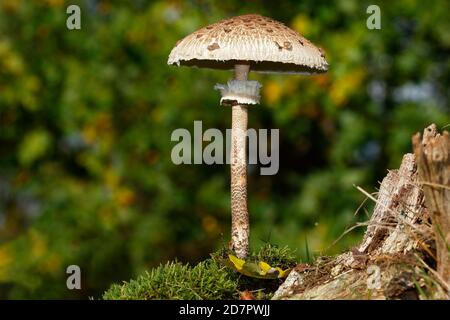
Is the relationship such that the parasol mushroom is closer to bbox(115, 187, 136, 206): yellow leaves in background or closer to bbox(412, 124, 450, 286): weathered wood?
bbox(412, 124, 450, 286): weathered wood

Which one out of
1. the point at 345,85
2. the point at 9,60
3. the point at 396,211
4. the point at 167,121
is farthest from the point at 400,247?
the point at 9,60

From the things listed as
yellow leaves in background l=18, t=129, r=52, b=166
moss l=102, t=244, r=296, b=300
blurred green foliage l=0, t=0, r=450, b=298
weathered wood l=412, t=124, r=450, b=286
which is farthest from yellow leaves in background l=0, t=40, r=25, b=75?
weathered wood l=412, t=124, r=450, b=286

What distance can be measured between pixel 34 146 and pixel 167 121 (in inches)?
76.9

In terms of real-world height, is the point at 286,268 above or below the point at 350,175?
below

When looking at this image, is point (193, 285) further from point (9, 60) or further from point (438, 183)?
point (9, 60)

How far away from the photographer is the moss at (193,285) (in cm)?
354

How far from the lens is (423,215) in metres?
3.71

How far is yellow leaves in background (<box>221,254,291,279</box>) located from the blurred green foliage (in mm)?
3921

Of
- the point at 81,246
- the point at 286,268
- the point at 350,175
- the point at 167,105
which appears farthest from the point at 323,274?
the point at 81,246

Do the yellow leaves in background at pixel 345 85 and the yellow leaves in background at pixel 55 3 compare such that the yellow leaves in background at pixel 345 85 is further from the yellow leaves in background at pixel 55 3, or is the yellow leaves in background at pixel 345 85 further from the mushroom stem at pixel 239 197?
the mushroom stem at pixel 239 197

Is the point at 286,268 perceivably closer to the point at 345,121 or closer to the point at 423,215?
the point at 423,215

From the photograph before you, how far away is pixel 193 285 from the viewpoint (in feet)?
11.8

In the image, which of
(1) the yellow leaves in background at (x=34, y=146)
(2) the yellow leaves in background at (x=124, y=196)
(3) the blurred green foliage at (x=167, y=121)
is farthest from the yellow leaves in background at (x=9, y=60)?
(2) the yellow leaves in background at (x=124, y=196)
